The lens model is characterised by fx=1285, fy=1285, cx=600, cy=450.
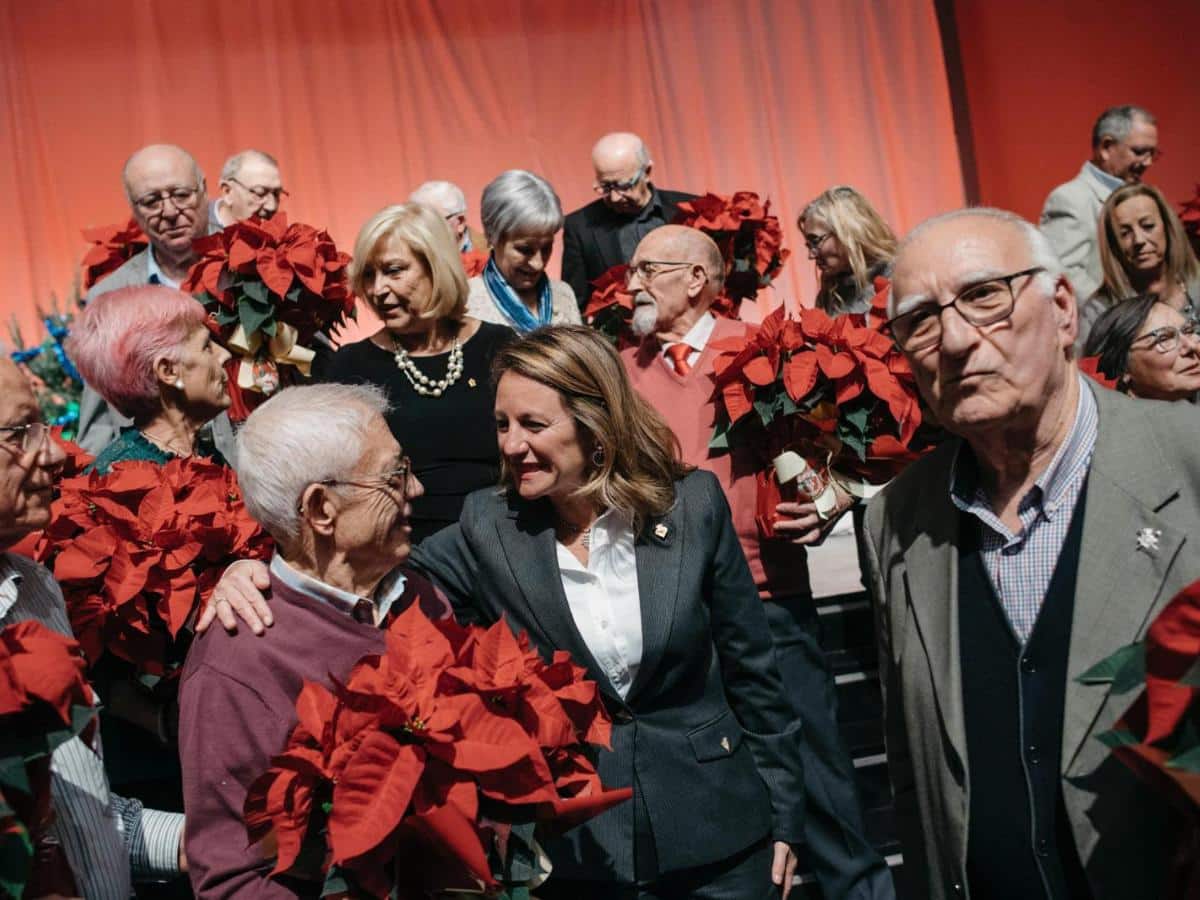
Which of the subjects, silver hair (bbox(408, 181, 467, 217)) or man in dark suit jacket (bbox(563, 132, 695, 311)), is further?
man in dark suit jacket (bbox(563, 132, 695, 311))

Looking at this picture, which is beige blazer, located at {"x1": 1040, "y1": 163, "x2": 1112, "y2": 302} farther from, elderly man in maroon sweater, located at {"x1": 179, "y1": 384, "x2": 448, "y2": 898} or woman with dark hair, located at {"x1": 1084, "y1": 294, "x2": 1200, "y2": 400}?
elderly man in maroon sweater, located at {"x1": 179, "y1": 384, "x2": 448, "y2": 898}

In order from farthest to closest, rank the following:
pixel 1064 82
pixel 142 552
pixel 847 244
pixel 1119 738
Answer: pixel 1064 82 → pixel 847 244 → pixel 142 552 → pixel 1119 738

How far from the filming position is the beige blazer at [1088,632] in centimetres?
181

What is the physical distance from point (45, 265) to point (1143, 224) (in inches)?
267

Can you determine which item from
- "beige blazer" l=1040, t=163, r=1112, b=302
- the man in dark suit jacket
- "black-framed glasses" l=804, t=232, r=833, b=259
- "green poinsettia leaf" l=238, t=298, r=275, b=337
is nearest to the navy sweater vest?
"green poinsettia leaf" l=238, t=298, r=275, b=337

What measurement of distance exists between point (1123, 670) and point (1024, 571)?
0.45m

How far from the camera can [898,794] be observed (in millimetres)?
2275

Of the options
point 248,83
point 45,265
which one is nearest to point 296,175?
point 248,83

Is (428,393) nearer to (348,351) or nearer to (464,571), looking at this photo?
(348,351)

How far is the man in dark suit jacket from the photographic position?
5.99 metres

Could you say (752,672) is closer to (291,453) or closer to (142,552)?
(291,453)

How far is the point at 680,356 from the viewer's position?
3842 millimetres

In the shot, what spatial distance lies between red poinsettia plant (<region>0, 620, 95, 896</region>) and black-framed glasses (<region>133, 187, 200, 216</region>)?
9.93ft

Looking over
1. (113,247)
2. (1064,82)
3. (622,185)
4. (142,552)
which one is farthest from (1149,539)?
(1064,82)
